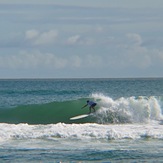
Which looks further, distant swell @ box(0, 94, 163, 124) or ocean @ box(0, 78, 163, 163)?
distant swell @ box(0, 94, 163, 124)

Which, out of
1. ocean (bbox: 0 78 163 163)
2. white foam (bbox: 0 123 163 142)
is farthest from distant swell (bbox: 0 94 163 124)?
white foam (bbox: 0 123 163 142)

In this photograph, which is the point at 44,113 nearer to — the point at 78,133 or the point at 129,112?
the point at 129,112

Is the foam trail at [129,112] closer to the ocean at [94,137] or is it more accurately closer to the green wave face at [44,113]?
the ocean at [94,137]

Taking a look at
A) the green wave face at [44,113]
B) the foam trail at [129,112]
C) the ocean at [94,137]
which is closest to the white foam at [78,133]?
the ocean at [94,137]

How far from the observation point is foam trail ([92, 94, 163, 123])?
29.1 meters

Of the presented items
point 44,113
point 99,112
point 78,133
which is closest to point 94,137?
point 78,133

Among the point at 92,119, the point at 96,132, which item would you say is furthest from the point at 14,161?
the point at 92,119

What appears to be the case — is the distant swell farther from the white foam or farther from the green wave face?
the white foam

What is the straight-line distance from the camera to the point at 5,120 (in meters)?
33.7

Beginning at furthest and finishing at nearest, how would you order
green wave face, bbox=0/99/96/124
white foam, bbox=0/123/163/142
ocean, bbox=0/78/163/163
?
green wave face, bbox=0/99/96/124, white foam, bbox=0/123/163/142, ocean, bbox=0/78/163/163

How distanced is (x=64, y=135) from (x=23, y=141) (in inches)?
70.8

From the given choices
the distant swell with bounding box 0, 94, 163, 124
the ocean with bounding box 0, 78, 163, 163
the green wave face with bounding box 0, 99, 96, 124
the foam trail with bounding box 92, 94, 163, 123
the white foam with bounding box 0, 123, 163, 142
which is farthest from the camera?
the green wave face with bounding box 0, 99, 96, 124

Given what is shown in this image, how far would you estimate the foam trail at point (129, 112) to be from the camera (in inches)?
1145

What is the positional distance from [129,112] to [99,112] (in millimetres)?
1613
